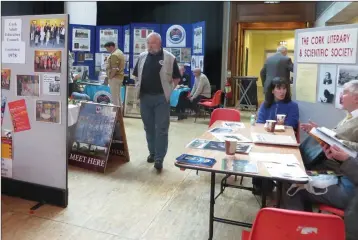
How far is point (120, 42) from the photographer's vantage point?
9594mm

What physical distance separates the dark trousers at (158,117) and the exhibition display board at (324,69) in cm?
143

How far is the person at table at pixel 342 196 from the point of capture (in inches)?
73.4

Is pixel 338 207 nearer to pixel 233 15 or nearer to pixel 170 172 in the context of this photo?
pixel 170 172

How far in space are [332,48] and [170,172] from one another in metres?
2.05

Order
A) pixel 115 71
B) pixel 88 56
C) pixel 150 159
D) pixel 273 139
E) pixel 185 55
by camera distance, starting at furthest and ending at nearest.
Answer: pixel 88 56 < pixel 185 55 < pixel 115 71 < pixel 150 159 < pixel 273 139

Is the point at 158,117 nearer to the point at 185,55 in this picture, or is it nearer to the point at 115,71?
the point at 115,71

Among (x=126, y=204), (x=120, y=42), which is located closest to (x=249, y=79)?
(x=120, y=42)

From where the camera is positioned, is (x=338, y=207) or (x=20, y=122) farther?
(x=20, y=122)

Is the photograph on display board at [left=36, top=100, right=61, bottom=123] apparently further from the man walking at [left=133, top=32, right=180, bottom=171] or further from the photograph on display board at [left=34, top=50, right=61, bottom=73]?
the man walking at [left=133, top=32, right=180, bottom=171]

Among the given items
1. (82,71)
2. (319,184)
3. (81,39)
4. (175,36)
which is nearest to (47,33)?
(319,184)

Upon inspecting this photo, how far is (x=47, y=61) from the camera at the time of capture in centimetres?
283

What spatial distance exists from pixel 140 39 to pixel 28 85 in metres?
6.43

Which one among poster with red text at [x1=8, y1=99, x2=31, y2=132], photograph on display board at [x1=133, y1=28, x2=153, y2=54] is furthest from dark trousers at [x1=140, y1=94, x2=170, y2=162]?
photograph on display board at [x1=133, y1=28, x2=153, y2=54]

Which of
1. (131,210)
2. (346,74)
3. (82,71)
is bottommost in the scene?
(131,210)
